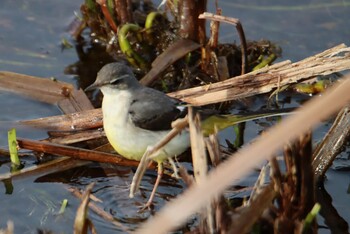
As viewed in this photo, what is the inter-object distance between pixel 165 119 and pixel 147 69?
81.8 inches

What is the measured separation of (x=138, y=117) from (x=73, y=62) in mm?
2680

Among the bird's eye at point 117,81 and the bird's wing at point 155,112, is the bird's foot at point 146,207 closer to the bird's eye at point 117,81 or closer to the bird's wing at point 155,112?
the bird's wing at point 155,112

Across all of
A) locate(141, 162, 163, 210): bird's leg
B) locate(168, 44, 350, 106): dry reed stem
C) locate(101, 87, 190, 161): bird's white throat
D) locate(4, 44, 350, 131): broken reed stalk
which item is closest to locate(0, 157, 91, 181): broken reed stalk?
locate(4, 44, 350, 131): broken reed stalk

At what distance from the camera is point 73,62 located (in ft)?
27.3

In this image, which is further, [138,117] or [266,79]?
[266,79]

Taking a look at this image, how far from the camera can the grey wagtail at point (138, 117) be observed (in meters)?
5.75

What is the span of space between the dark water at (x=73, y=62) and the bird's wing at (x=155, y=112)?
0.61 m

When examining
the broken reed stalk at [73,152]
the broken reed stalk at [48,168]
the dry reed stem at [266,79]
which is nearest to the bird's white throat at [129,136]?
the broken reed stalk at [73,152]

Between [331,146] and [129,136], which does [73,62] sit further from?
[331,146]

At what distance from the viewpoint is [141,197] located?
5992mm

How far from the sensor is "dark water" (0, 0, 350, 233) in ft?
18.9

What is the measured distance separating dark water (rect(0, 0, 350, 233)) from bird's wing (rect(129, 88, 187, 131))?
0.61 meters

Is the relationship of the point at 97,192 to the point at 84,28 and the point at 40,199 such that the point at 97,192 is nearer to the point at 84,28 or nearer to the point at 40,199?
the point at 40,199

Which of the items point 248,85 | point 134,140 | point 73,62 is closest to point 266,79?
point 248,85
